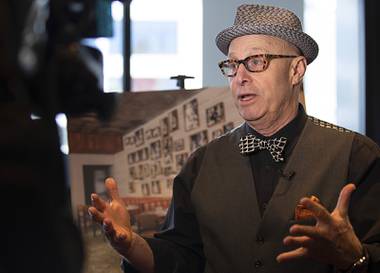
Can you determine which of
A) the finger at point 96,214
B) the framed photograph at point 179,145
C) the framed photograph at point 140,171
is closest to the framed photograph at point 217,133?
the framed photograph at point 179,145

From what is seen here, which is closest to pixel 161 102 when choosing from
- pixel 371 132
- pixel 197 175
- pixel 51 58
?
pixel 197 175

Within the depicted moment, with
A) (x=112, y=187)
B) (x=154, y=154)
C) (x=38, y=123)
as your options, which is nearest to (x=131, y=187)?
(x=154, y=154)

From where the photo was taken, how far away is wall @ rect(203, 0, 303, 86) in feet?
13.9

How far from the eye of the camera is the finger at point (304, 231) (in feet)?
5.13

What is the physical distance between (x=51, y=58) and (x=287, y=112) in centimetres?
160

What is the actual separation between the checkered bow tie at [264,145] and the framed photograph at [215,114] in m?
0.65

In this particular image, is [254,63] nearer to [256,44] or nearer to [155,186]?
[256,44]

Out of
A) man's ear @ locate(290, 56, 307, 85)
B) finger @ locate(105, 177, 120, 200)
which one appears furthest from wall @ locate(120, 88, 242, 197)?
finger @ locate(105, 177, 120, 200)

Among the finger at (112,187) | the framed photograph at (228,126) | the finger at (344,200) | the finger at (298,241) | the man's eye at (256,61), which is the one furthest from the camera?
the framed photograph at (228,126)

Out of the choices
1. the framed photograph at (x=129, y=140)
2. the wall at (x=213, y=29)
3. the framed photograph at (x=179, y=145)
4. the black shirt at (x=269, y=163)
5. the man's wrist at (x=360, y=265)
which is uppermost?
the wall at (x=213, y=29)

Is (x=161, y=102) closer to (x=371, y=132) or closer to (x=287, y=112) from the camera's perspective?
(x=287, y=112)

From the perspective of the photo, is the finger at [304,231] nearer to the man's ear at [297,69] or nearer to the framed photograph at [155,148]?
the man's ear at [297,69]

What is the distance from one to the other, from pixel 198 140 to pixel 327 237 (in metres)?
1.29

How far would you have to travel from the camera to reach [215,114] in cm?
285
